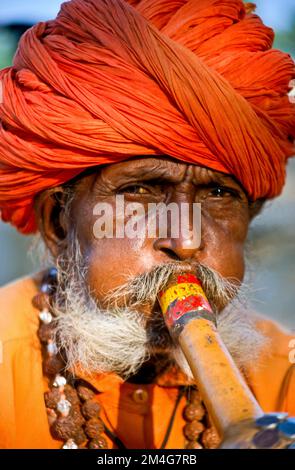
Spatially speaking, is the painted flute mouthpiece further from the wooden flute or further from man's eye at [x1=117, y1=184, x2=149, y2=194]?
man's eye at [x1=117, y1=184, x2=149, y2=194]

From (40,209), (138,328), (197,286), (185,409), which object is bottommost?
(185,409)

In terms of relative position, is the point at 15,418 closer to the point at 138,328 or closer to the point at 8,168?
the point at 138,328

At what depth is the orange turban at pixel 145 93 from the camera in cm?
229

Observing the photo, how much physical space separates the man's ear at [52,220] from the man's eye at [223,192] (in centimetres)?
55

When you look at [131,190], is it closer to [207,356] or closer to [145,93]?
[145,93]

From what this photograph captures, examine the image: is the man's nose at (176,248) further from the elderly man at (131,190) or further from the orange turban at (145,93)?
the orange turban at (145,93)

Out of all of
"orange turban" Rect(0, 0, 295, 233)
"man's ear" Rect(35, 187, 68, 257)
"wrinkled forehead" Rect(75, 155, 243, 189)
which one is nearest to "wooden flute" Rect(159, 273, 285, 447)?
"wrinkled forehead" Rect(75, 155, 243, 189)

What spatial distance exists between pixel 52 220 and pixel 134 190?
0.42 m

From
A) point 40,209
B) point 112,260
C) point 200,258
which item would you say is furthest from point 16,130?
point 200,258

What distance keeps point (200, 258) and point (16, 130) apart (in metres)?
0.77

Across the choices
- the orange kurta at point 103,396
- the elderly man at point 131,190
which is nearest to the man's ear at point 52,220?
the elderly man at point 131,190

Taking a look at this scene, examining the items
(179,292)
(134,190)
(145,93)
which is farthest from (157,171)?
(179,292)

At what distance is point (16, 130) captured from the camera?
96.0 inches

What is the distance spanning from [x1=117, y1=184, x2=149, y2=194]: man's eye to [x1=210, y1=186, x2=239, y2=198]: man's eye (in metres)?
0.24
